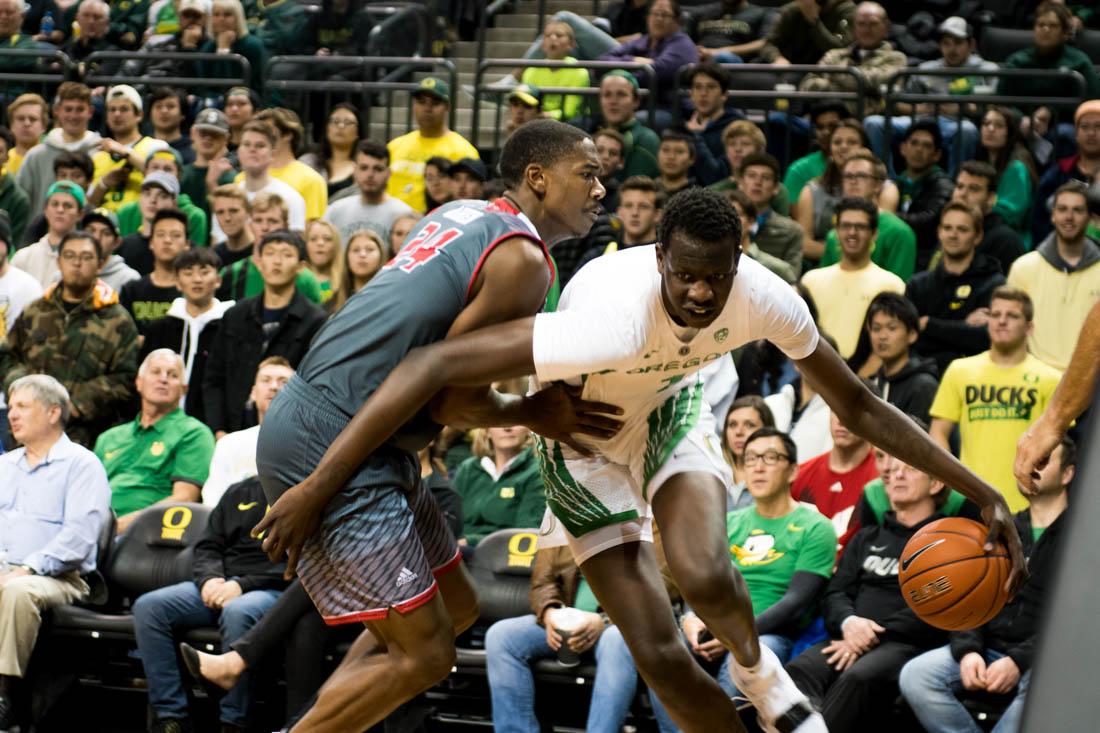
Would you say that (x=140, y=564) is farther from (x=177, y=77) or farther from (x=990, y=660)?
(x=177, y=77)

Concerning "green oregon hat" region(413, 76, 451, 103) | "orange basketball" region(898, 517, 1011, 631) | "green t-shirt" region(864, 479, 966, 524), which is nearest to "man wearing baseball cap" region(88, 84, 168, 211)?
"green oregon hat" region(413, 76, 451, 103)

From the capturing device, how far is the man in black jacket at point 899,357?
7.98 metres

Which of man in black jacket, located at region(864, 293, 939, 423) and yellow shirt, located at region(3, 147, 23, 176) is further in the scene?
yellow shirt, located at region(3, 147, 23, 176)

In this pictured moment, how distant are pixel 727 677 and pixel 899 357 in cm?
231

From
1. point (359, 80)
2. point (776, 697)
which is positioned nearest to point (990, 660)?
point (776, 697)

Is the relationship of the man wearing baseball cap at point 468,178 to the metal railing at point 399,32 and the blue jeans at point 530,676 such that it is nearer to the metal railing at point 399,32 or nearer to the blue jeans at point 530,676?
the metal railing at point 399,32

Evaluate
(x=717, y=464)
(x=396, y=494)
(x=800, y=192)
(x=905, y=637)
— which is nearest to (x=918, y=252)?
(x=800, y=192)

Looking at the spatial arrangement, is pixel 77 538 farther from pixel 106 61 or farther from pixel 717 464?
pixel 106 61

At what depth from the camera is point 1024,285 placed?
8.64 metres

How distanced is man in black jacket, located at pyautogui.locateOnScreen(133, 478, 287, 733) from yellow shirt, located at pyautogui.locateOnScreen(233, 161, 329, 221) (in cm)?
355

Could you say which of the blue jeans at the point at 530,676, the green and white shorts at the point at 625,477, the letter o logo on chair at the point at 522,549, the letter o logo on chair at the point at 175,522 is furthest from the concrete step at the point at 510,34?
the green and white shorts at the point at 625,477

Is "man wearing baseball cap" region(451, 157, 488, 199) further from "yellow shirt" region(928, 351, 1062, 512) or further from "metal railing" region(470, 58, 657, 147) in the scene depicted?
"yellow shirt" region(928, 351, 1062, 512)

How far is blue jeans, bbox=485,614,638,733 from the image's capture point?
6660 millimetres

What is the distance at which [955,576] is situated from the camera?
462 centimetres
